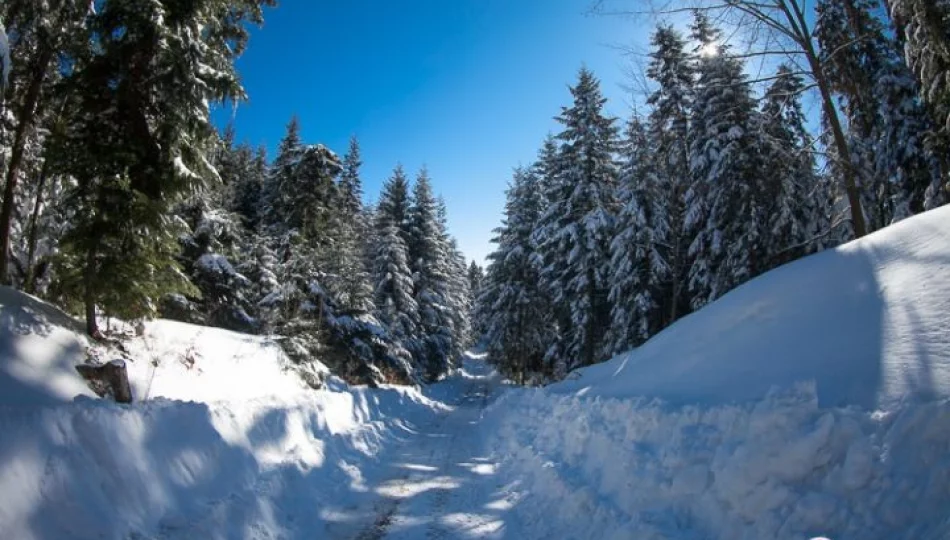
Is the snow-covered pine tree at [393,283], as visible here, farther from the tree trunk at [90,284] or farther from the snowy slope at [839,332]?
the snowy slope at [839,332]

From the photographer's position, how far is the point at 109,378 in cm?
847

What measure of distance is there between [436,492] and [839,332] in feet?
21.9

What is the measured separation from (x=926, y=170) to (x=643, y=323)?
10511 millimetres

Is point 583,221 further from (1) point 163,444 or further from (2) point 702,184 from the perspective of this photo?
(1) point 163,444

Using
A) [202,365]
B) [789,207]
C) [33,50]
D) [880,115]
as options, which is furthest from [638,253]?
[33,50]

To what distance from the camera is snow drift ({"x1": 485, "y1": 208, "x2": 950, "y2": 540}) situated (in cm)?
364

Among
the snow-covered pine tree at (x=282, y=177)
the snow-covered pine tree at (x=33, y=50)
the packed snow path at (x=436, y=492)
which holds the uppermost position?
the snow-covered pine tree at (x=282, y=177)

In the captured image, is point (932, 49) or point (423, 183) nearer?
point (932, 49)

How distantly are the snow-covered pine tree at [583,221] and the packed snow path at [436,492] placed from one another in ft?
31.9

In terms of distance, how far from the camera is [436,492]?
9.00m

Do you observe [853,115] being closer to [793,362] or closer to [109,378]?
[793,362]

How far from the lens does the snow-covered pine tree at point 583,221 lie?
75.2 feet

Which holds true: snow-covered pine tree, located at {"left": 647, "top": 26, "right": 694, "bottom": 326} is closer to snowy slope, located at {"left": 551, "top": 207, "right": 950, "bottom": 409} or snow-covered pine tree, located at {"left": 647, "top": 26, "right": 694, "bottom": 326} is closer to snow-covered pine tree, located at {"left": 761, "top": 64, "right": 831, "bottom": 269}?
snow-covered pine tree, located at {"left": 761, "top": 64, "right": 831, "bottom": 269}

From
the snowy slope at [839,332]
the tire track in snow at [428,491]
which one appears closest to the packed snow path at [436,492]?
the tire track in snow at [428,491]
